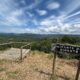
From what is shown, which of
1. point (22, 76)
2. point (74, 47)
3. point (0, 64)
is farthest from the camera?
point (0, 64)

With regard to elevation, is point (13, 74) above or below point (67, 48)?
below

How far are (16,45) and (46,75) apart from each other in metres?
7.84

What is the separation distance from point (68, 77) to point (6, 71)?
9.82 feet

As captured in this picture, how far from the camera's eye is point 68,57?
9.30 m

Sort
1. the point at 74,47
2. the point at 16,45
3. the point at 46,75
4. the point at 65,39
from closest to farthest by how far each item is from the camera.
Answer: the point at 74,47 < the point at 46,75 < the point at 16,45 < the point at 65,39

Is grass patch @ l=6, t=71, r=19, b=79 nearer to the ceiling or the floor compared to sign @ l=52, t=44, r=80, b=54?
nearer to the floor

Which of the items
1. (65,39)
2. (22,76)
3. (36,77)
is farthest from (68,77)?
(65,39)

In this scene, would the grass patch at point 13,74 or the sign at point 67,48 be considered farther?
the grass patch at point 13,74

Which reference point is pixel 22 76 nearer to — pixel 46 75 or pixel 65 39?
pixel 46 75

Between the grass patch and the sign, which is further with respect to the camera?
the grass patch

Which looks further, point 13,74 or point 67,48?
point 13,74

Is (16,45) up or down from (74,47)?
down

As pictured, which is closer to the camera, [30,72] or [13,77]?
[13,77]

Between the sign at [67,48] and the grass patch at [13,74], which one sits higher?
the sign at [67,48]
